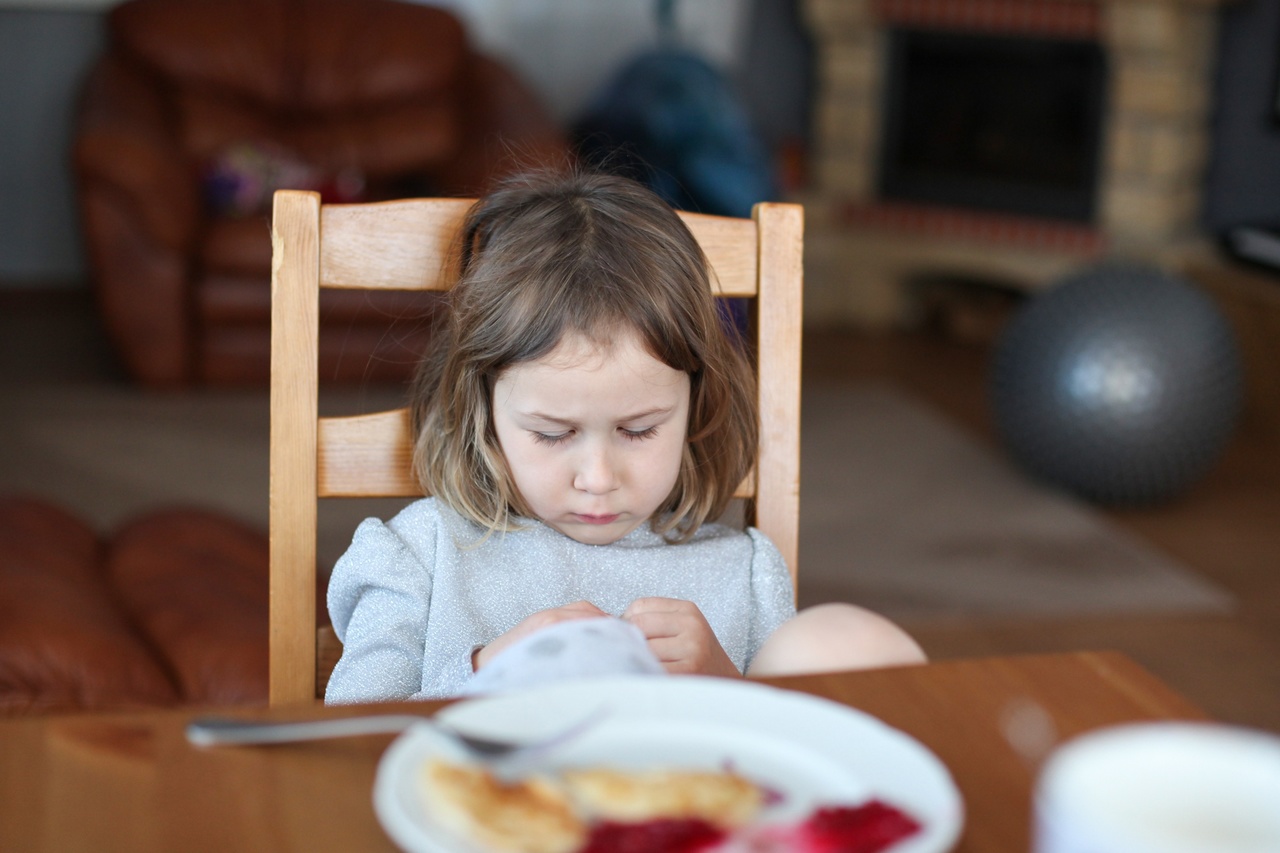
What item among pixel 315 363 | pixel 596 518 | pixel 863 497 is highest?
pixel 315 363

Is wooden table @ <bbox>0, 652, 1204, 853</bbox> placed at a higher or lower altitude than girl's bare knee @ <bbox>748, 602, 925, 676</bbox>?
higher

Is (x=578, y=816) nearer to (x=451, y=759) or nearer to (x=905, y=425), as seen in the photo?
(x=451, y=759)

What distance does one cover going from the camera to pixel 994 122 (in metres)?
4.58

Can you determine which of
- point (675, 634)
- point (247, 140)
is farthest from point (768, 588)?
point (247, 140)

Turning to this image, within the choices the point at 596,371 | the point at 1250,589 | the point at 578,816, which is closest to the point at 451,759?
the point at 578,816

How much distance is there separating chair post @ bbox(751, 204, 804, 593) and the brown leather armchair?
96.5 inches

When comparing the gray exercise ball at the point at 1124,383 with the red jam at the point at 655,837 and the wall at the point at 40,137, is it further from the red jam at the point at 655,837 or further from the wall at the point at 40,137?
the wall at the point at 40,137

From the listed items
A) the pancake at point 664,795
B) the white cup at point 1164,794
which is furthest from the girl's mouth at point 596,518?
the white cup at point 1164,794

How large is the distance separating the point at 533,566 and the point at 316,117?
3.36m

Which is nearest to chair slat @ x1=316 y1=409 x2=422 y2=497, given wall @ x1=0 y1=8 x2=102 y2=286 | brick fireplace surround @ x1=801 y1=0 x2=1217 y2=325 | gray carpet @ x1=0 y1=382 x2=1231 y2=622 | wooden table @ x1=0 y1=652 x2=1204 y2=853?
wooden table @ x1=0 y1=652 x2=1204 y2=853

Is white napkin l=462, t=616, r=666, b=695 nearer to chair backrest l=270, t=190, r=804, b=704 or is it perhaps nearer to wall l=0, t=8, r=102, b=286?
chair backrest l=270, t=190, r=804, b=704

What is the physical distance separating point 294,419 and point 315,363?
46 mm

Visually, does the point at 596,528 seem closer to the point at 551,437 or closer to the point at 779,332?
the point at 551,437

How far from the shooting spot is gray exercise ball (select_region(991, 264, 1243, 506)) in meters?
2.81
